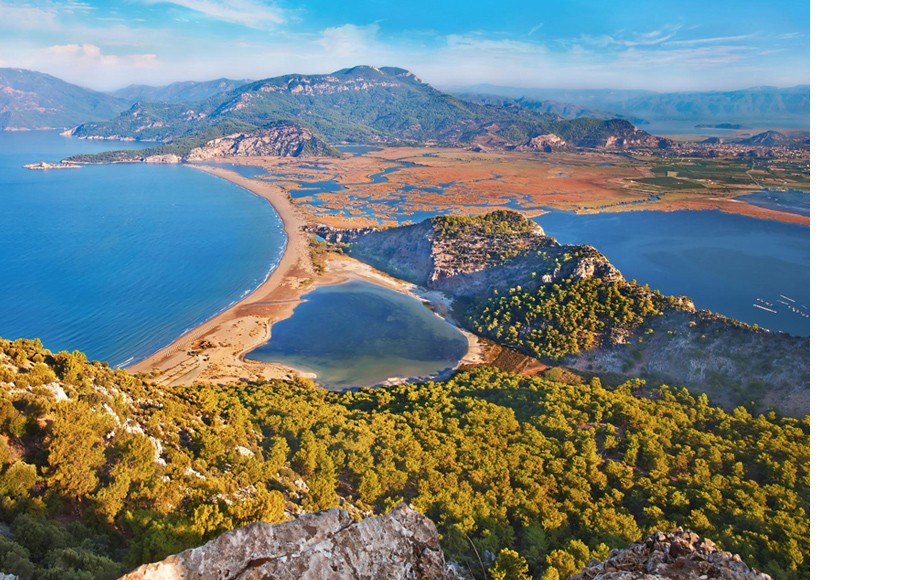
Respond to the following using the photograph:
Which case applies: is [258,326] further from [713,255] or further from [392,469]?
[713,255]

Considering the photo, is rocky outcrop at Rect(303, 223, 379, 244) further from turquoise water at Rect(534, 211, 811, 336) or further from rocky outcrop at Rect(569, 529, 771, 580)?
rocky outcrop at Rect(569, 529, 771, 580)

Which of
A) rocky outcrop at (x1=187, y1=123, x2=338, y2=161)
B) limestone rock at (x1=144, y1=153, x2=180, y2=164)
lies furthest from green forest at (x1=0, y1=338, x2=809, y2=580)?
rocky outcrop at (x1=187, y1=123, x2=338, y2=161)

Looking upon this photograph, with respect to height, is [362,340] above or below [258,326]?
below

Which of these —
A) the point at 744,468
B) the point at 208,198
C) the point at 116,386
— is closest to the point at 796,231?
the point at 744,468

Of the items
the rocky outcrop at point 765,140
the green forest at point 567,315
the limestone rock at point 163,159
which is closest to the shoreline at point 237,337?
the green forest at point 567,315

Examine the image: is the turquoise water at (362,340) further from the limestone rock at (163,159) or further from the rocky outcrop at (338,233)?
the limestone rock at (163,159)

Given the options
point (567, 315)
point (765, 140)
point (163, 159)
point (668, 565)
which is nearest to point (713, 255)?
point (567, 315)
